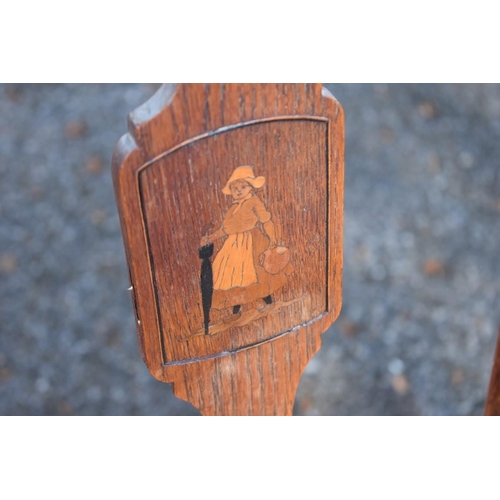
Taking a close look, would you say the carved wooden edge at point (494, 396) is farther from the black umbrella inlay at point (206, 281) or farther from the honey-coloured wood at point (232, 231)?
the black umbrella inlay at point (206, 281)

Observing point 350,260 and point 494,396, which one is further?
point 350,260

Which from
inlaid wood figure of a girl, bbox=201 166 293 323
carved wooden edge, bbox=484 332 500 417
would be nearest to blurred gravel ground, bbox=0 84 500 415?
carved wooden edge, bbox=484 332 500 417

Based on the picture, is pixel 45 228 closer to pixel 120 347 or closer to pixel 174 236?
pixel 120 347

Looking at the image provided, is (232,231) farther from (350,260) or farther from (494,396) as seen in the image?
(350,260)

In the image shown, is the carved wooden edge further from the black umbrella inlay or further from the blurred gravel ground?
the blurred gravel ground

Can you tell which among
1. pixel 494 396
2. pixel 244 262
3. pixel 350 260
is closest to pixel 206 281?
pixel 244 262

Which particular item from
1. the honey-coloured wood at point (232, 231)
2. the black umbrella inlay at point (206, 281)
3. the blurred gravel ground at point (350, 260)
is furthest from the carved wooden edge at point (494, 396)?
the blurred gravel ground at point (350, 260)

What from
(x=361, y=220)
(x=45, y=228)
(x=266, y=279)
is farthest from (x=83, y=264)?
(x=266, y=279)
